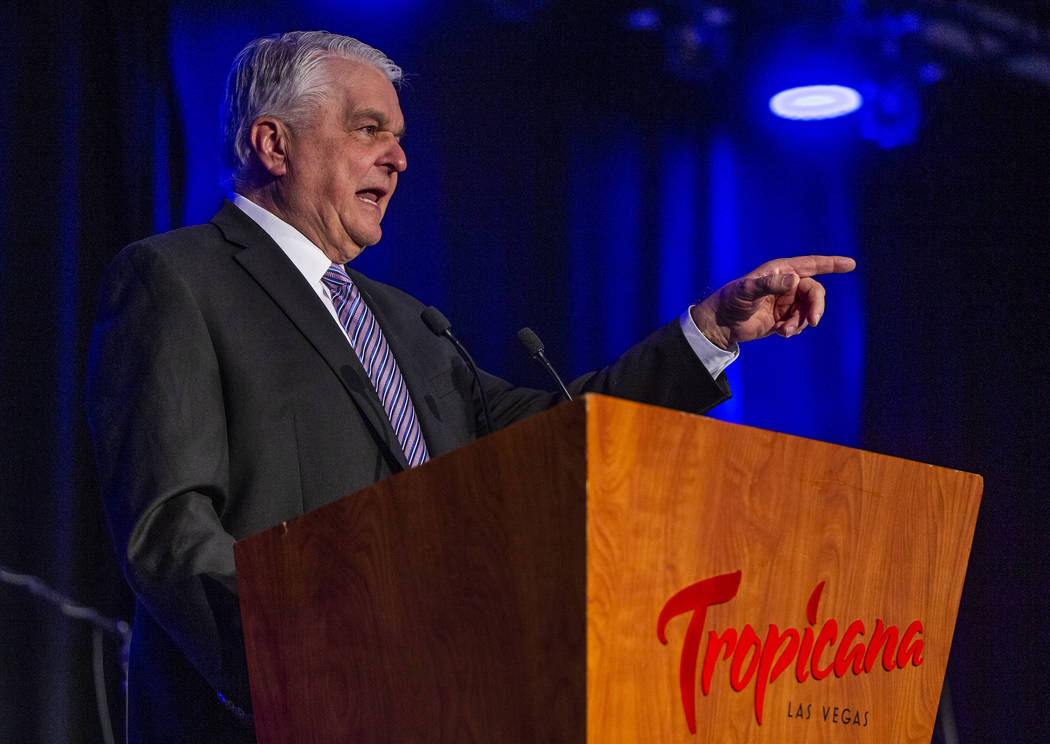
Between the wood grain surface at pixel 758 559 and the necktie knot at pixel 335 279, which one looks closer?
the wood grain surface at pixel 758 559

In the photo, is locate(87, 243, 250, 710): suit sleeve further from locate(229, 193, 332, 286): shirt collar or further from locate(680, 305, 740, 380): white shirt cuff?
locate(680, 305, 740, 380): white shirt cuff

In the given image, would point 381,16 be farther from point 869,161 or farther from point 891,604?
point 891,604

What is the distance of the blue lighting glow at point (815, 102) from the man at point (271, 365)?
1514mm

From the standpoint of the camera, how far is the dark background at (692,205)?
261cm

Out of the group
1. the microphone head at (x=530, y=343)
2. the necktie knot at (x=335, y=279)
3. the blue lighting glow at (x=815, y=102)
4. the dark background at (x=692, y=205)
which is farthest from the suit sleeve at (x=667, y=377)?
the blue lighting glow at (x=815, y=102)

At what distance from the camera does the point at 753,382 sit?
3.09 meters

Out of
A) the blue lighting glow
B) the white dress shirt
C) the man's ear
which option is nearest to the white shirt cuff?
the white dress shirt

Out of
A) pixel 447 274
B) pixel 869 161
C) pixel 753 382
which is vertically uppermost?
pixel 869 161

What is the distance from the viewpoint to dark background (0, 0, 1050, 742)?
2.61m

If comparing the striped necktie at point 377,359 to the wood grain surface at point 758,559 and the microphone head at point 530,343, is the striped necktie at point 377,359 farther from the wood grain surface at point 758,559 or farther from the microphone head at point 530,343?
the wood grain surface at point 758,559

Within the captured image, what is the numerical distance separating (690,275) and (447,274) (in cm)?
71

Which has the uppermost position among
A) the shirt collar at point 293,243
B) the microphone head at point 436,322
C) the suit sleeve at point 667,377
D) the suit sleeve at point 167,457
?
the shirt collar at point 293,243

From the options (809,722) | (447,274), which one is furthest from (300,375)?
(447,274)

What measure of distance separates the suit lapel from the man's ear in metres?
0.20
